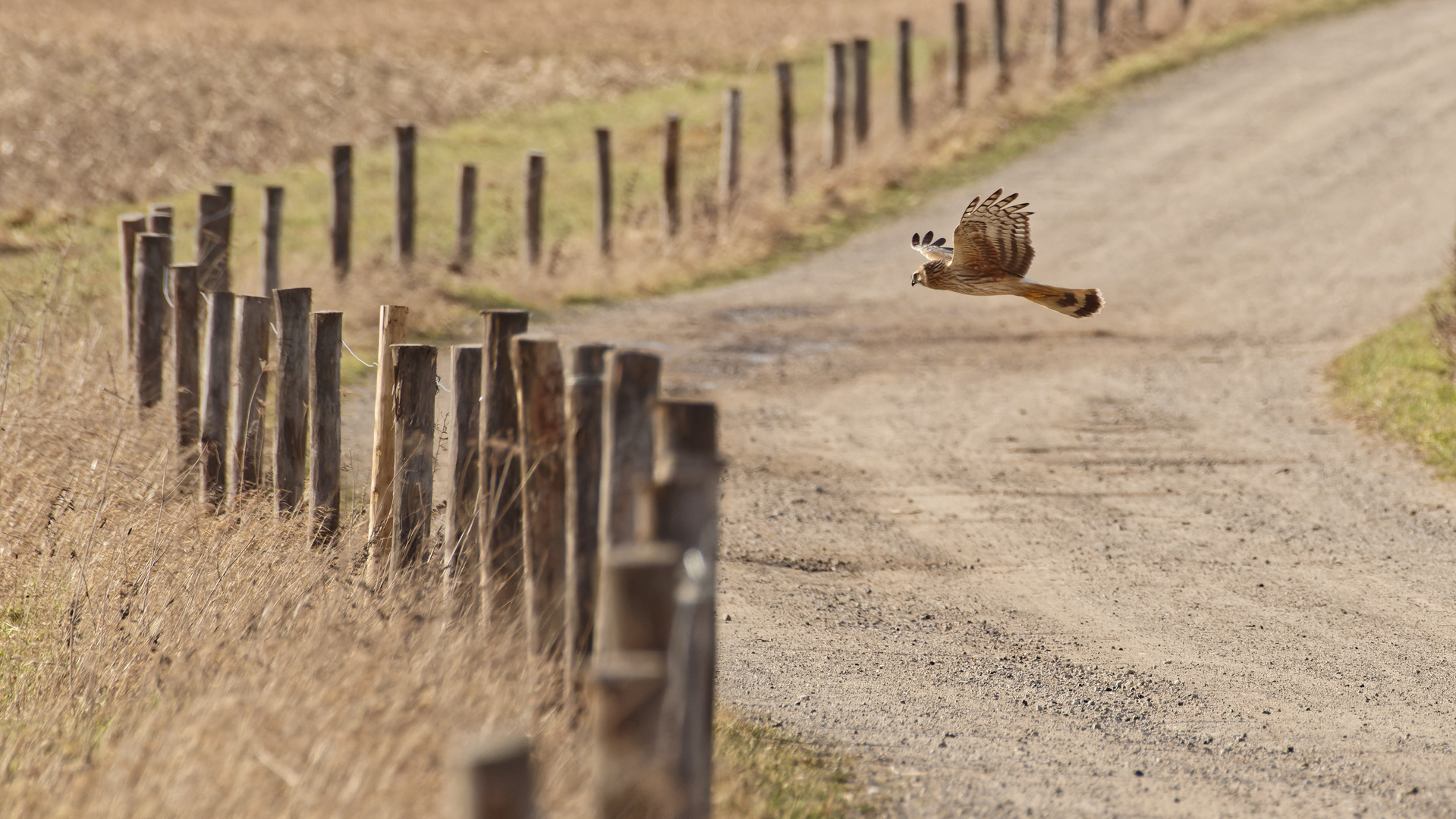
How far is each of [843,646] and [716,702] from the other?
1.02 meters

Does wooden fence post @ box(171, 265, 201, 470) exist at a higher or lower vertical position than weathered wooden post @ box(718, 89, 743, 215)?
lower

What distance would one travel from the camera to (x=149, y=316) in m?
8.16

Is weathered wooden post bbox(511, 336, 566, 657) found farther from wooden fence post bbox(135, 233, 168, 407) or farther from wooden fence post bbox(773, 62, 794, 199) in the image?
wooden fence post bbox(773, 62, 794, 199)

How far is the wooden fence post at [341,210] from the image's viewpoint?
1285cm

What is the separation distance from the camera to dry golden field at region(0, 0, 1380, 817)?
394cm

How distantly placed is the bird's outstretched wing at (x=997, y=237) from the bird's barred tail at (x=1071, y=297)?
0.10 meters

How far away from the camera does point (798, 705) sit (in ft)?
19.2

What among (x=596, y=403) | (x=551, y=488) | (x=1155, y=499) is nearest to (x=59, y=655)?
(x=551, y=488)

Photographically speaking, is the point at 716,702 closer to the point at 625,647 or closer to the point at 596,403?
the point at 596,403

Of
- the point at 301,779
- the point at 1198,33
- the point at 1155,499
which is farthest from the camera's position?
the point at 1198,33

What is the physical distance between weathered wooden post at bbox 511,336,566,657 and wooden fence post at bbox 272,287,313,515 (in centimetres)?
237

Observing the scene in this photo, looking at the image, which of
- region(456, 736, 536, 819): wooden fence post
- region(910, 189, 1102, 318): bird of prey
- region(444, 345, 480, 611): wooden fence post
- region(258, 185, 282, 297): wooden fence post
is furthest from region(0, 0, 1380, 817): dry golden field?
region(910, 189, 1102, 318): bird of prey

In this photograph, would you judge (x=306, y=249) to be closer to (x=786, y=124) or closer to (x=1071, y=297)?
(x=786, y=124)

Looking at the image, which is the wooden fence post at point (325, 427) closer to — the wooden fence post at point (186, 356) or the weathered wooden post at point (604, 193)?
the wooden fence post at point (186, 356)
